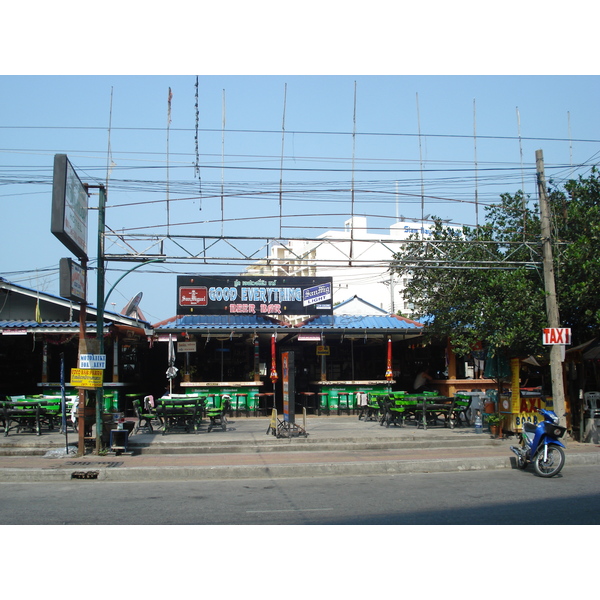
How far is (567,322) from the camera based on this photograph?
17953mm

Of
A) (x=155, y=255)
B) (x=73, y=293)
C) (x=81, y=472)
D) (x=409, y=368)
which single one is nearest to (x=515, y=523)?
(x=81, y=472)

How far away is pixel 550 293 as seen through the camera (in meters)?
16.0

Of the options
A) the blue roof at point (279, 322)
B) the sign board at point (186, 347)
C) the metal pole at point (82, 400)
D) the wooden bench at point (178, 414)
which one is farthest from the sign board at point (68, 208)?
the blue roof at point (279, 322)

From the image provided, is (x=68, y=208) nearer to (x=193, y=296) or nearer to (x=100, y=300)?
(x=100, y=300)

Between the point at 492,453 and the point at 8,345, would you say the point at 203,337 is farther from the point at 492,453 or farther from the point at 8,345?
the point at 492,453

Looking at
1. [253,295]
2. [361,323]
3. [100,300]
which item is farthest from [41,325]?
[361,323]

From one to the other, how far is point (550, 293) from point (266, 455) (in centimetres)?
836

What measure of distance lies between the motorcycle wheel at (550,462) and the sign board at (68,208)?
412 inches

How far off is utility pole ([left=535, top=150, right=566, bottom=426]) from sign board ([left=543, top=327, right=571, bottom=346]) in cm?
47

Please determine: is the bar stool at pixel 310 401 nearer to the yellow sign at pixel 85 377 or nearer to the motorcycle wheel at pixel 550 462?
the yellow sign at pixel 85 377

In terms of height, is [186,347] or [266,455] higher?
[186,347]

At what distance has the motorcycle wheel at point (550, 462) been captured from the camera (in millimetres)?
11633

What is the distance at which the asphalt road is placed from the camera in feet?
27.0

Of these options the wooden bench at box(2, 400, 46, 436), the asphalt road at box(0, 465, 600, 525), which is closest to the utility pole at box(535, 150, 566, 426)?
the asphalt road at box(0, 465, 600, 525)
